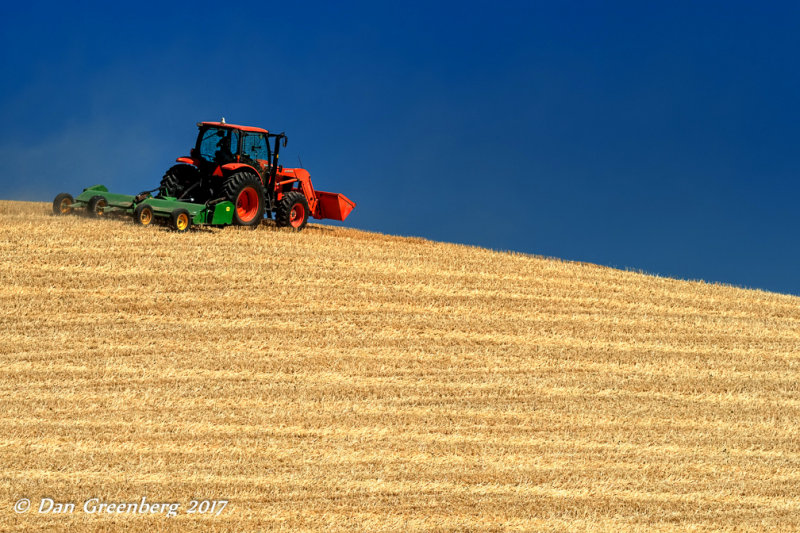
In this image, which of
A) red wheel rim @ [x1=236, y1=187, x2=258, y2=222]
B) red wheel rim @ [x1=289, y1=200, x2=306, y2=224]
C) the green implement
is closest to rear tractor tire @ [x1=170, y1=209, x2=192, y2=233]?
the green implement

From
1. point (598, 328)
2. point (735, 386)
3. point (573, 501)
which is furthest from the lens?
point (598, 328)

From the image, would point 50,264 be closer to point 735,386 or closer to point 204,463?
point 204,463

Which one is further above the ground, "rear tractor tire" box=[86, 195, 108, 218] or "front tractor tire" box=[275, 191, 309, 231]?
"front tractor tire" box=[275, 191, 309, 231]

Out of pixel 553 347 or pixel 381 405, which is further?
pixel 553 347

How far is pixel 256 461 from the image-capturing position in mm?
7953

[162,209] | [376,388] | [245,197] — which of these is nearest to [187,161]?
[245,197]

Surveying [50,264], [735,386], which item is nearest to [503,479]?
[735,386]

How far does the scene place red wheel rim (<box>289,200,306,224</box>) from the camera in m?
16.9

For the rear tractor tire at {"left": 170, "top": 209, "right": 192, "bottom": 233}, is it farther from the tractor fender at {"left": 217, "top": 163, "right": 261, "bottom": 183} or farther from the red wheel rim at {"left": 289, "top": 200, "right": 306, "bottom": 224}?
the red wheel rim at {"left": 289, "top": 200, "right": 306, "bottom": 224}

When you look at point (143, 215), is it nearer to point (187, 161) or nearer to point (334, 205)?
point (187, 161)

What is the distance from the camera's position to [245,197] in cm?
1590

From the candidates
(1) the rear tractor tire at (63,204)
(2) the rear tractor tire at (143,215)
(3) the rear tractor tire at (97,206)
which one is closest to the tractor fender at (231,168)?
(2) the rear tractor tire at (143,215)

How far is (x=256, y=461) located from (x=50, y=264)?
21.2ft

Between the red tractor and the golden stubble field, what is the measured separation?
1.28 meters
